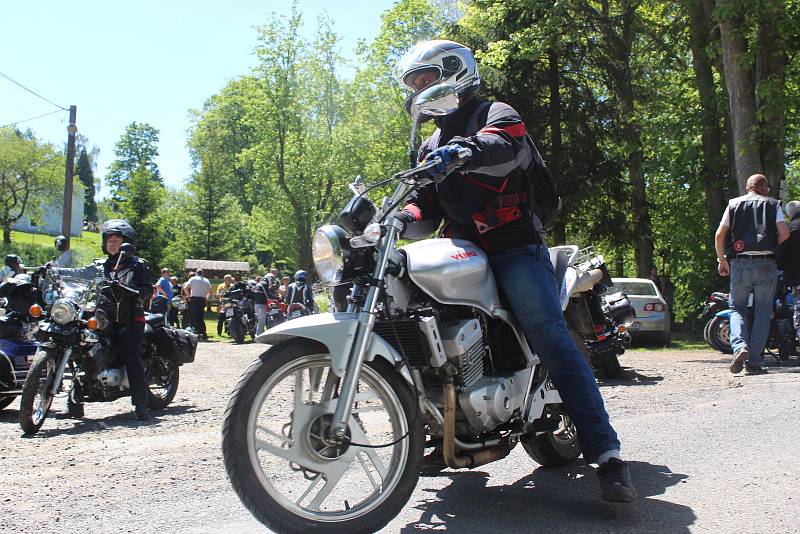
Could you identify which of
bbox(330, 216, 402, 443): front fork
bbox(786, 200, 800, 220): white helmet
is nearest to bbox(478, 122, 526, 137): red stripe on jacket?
bbox(330, 216, 402, 443): front fork

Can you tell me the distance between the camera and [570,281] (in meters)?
4.52

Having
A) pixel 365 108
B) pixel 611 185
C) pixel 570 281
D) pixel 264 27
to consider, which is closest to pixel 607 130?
pixel 611 185

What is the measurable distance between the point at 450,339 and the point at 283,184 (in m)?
52.9

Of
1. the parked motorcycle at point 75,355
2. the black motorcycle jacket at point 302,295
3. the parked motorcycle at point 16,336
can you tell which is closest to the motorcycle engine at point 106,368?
the parked motorcycle at point 75,355

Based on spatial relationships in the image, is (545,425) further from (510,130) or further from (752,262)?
(752,262)

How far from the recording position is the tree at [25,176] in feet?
223

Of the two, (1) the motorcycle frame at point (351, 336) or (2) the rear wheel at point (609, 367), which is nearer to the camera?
(1) the motorcycle frame at point (351, 336)

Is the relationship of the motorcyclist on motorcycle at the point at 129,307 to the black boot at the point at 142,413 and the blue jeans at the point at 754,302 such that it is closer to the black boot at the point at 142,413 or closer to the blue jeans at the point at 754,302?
the black boot at the point at 142,413

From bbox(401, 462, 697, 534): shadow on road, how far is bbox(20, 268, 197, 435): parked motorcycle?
4.37 meters

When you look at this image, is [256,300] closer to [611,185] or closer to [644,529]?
[611,185]

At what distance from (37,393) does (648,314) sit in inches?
536

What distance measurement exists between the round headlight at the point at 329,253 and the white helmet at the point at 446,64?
982mm

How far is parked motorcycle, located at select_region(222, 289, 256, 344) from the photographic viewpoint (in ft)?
71.9

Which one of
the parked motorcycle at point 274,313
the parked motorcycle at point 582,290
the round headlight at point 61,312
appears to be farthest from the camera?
the parked motorcycle at point 274,313
